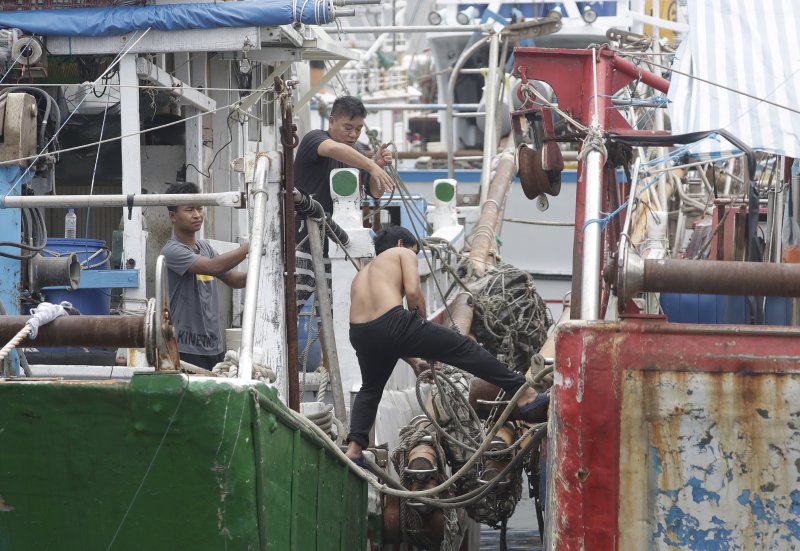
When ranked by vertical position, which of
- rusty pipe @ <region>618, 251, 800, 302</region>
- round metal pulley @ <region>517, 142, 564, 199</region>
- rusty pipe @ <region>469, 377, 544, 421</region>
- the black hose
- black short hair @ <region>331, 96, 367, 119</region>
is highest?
black short hair @ <region>331, 96, 367, 119</region>

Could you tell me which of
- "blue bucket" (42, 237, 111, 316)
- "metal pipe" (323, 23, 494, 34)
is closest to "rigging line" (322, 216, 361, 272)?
"blue bucket" (42, 237, 111, 316)

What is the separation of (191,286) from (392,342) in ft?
4.03

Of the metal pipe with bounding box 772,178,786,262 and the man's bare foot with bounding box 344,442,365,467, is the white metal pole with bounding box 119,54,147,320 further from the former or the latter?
the metal pipe with bounding box 772,178,786,262

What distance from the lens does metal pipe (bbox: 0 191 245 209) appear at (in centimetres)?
520

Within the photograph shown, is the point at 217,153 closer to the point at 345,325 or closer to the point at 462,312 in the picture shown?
the point at 462,312

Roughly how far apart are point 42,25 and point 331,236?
288 centimetres

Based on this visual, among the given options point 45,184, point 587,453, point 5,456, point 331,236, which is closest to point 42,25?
point 45,184

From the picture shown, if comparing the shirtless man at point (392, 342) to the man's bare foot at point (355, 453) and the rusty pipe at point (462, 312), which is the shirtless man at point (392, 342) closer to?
the man's bare foot at point (355, 453)

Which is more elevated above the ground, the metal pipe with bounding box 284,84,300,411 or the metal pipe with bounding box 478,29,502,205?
the metal pipe with bounding box 478,29,502,205

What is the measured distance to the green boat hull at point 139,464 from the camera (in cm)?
415

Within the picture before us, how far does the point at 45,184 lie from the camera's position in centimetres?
792

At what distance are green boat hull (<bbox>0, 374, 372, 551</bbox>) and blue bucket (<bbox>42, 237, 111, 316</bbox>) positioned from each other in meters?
3.42

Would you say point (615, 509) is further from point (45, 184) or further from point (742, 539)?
point (45, 184)

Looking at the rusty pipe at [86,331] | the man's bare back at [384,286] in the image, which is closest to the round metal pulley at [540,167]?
the man's bare back at [384,286]
